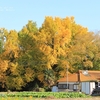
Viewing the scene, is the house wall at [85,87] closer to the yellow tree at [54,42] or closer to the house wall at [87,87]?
the house wall at [87,87]

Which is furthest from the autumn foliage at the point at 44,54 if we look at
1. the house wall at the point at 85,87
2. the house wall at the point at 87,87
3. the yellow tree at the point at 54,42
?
the house wall at the point at 87,87

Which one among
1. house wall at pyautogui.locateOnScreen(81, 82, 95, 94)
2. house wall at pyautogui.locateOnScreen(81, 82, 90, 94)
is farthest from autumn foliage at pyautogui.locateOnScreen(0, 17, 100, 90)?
house wall at pyautogui.locateOnScreen(81, 82, 95, 94)

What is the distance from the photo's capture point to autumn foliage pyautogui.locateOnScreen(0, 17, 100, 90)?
50625 millimetres

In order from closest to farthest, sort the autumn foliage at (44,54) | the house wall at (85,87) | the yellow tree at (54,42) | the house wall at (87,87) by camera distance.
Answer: the house wall at (87,87) → the house wall at (85,87) → the yellow tree at (54,42) → the autumn foliage at (44,54)

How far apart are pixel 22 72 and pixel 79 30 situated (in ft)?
43.6

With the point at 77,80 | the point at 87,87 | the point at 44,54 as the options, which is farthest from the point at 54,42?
the point at 87,87

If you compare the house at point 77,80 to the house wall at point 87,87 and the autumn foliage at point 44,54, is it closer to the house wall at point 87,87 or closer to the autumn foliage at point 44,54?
the house wall at point 87,87

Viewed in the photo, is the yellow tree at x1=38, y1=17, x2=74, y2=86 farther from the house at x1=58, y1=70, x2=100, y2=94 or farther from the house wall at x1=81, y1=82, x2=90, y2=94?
the house wall at x1=81, y1=82, x2=90, y2=94

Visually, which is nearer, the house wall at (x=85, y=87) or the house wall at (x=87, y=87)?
the house wall at (x=87, y=87)

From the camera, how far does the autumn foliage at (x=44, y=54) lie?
166 ft

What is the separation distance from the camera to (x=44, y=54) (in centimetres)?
5006

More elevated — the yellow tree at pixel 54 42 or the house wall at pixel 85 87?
the yellow tree at pixel 54 42

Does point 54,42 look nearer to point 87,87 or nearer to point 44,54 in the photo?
point 44,54

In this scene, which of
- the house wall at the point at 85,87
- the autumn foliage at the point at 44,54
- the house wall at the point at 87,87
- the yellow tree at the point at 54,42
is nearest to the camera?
the house wall at the point at 87,87
